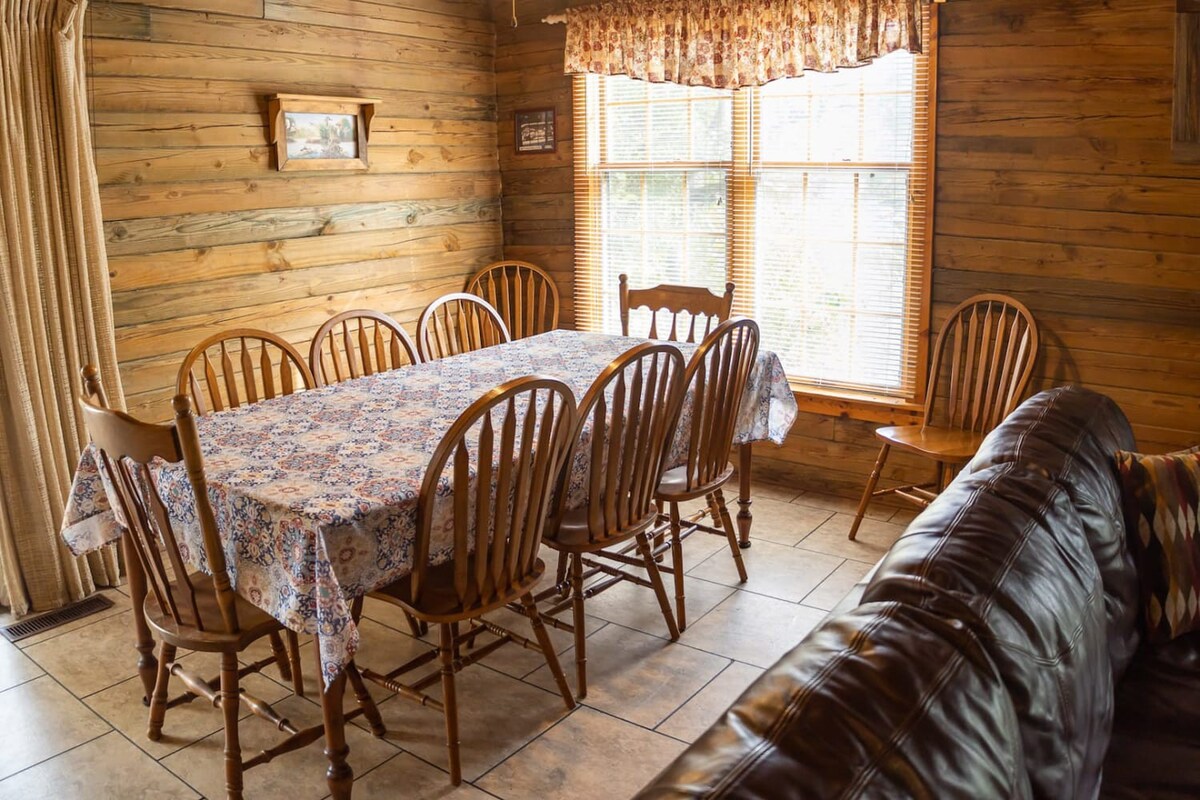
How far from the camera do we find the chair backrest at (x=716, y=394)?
299 centimetres

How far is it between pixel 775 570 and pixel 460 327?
1.61 m

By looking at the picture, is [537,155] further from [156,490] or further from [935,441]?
[156,490]

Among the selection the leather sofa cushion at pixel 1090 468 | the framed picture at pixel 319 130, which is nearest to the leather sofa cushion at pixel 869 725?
the leather sofa cushion at pixel 1090 468

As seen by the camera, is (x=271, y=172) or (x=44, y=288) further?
(x=271, y=172)

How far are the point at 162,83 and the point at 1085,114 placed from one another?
3.25 m

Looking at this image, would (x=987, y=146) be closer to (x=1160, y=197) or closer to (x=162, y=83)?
(x=1160, y=197)

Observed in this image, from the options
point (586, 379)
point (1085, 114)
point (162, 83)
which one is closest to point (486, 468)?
point (586, 379)

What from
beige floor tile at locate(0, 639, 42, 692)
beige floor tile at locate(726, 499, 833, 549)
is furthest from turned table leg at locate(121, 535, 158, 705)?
beige floor tile at locate(726, 499, 833, 549)

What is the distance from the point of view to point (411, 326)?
15.6 ft

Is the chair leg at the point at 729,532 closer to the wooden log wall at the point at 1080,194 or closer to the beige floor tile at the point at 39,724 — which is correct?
the wooden log wall at the point at 1080,194

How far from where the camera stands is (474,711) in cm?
277

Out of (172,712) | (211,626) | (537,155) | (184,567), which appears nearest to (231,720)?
(211,626)

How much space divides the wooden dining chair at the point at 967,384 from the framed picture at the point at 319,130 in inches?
97.5

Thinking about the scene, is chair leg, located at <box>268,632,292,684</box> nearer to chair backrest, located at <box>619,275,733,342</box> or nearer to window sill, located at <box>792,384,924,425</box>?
chair backrest, located at <box>619,275,733,342</box>
